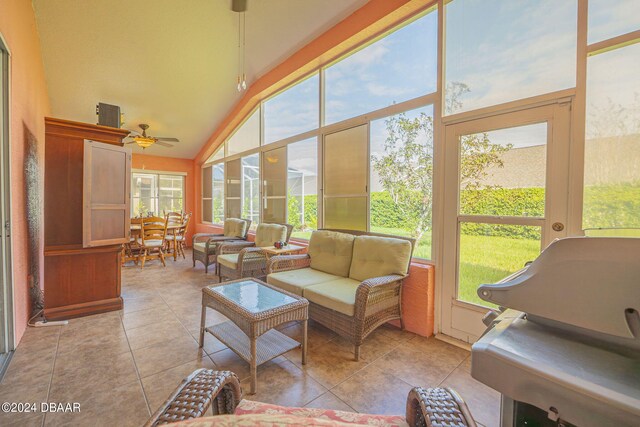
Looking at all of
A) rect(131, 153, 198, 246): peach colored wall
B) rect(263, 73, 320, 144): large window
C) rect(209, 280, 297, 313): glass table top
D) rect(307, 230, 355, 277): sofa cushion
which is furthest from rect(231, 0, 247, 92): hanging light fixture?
rect(131, 153, 198, 246): peach colored wall

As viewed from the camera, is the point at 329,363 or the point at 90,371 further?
the point at 329,363

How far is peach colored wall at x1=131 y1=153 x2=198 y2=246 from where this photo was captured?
22.8 ft

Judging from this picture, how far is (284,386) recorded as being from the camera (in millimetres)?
1757

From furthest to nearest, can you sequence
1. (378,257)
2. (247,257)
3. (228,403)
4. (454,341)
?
(247,257)
(378,257)
(454,341)
(228,403)

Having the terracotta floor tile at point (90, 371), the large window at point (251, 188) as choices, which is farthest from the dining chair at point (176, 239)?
the terracotta floor tile at point (90, 371)

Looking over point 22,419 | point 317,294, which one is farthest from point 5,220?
point 317,294

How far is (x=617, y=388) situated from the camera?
55 centimetres

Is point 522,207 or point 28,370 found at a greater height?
point 522,207

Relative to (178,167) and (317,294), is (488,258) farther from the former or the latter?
(178,167)

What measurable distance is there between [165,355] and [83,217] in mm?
1734

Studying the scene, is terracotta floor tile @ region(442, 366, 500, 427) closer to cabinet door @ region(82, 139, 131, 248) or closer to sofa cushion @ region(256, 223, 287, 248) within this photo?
sofa cushion @ region(256, 223, 287, 248)

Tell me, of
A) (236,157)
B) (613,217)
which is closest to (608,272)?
(613,217)

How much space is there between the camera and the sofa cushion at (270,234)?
3906 mm

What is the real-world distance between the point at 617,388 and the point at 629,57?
2.19m
